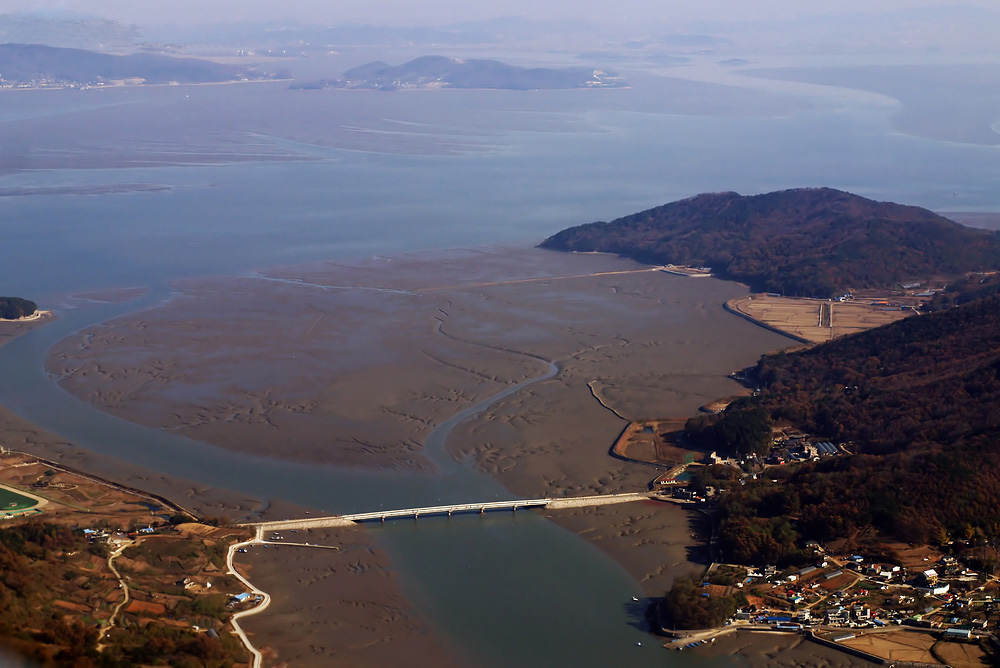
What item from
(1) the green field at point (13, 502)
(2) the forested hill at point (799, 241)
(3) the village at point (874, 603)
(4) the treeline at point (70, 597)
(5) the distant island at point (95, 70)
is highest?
(5) the distant island at point (95, 70)

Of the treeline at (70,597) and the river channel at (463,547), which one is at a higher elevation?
the treeline at (70,597)

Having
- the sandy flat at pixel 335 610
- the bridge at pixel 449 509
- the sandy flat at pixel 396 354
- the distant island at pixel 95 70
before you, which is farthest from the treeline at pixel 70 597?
the distant island at pixel 95 70

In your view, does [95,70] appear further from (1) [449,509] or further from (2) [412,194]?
(1) [449,509]

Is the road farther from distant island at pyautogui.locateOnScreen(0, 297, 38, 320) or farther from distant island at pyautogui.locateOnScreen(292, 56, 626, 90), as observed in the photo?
distant island at pyautogui.locateOnScreen(292, 56, 626, 90)

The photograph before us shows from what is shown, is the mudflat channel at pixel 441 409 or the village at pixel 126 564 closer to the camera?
the village at pixel 126 564

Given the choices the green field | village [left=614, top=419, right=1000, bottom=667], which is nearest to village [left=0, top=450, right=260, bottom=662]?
the green field

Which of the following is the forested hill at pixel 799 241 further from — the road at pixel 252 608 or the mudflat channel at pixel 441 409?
the road at pixel 252 608

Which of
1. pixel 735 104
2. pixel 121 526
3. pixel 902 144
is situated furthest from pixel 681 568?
Answer: pixel 735 104
